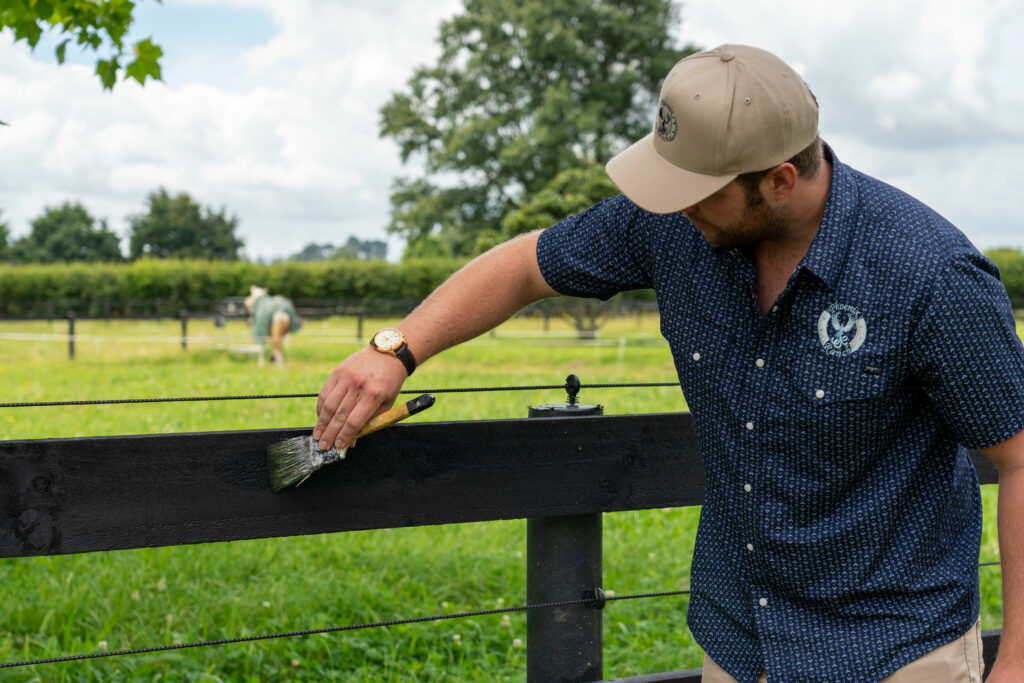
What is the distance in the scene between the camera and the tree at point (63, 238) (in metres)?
69.2

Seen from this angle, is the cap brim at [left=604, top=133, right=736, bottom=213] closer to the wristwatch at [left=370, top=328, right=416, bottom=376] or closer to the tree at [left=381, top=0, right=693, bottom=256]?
the wristwatch at [left=370, top=328, right=416, bottom=376]

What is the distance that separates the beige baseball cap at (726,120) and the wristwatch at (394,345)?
0.53 metres

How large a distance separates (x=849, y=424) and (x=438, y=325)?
790 millimetres

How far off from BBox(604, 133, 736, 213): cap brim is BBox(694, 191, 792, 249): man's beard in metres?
0.08

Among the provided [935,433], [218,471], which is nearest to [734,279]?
[935,433]

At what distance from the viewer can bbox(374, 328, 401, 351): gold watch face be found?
1.77 metres

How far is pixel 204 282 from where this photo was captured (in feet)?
135

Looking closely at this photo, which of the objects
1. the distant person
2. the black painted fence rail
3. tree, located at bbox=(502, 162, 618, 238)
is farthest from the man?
tree, located at bbox=(502, 162, 618, 238)

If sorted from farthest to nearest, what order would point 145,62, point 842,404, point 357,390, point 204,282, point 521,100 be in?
point 204,282 → point 521,100 → point 145,62 → point 357,390 → point 842,404

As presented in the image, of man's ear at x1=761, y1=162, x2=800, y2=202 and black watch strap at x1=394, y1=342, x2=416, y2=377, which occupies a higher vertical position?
man's ear at x1=761, y1=162, x2=800, y2=202

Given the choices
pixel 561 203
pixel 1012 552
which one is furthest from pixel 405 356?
pixel 561 203

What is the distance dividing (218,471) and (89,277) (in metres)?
43.4

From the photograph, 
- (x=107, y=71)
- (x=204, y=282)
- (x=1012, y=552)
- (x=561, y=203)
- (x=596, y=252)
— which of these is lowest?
(x=1012, y=552)

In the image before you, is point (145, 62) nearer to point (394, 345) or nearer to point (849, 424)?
point (394, 345)
